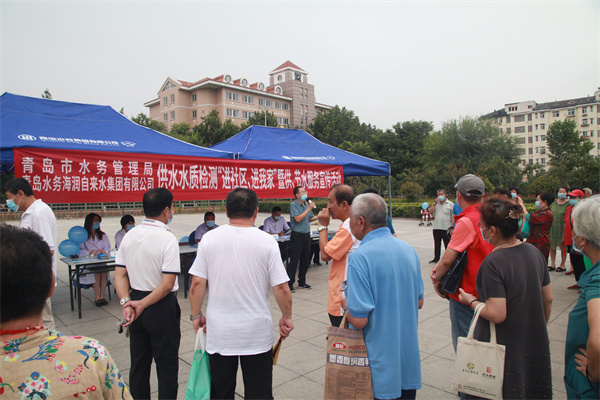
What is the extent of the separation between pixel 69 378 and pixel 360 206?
1.52 meters

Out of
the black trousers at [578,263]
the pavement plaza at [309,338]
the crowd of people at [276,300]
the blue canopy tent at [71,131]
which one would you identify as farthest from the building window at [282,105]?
the crowd of people at [276,300]

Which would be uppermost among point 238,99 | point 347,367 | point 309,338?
point 238,99

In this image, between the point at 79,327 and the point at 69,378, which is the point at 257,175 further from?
the point at 69,378

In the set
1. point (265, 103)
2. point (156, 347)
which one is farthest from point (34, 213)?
point (265, 103)

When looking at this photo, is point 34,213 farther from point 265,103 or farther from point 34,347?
point 265,103

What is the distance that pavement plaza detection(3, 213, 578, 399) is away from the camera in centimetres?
320

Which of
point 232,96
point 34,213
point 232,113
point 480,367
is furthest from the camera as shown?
point 232,96

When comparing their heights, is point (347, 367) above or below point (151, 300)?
below

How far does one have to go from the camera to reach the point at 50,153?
477 centimetres

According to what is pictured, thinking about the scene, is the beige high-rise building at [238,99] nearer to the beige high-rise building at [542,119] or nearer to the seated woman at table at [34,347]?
the beige high-rise building at [542,119]

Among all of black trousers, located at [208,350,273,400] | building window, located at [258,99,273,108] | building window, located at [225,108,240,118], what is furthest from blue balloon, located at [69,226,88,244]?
building window, located at [258,99,273,108]

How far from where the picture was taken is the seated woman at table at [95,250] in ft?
19.3

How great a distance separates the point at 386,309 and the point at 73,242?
18.1 ft

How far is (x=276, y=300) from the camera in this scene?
2316 millimetres
